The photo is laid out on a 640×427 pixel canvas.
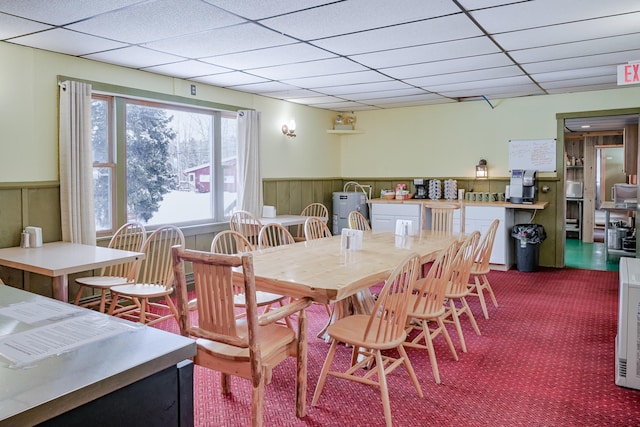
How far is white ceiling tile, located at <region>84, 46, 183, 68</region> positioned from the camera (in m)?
4.00

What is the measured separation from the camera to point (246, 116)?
579cm

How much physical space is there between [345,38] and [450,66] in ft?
4.76

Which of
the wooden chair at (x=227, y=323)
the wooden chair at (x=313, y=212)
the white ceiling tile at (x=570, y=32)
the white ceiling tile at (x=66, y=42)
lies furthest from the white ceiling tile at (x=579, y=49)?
the white ceiling tile at (x=66, y=42)

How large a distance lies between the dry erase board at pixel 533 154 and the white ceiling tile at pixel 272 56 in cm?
348

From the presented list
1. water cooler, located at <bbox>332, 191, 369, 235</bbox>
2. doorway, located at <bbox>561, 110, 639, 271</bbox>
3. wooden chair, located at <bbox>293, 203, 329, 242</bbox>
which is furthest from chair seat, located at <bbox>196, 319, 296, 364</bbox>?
doorway, located at <bbox>561, 110, 639, 271</bbox>

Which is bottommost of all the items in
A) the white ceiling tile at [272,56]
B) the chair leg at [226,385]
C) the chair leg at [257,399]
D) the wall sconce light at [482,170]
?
the chair leg at [226,385]

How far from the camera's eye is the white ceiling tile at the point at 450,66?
439 cm

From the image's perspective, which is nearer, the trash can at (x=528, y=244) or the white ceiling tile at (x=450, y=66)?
the white ceiling tile at (x=450, y=66)

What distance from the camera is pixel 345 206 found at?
7.24 meters

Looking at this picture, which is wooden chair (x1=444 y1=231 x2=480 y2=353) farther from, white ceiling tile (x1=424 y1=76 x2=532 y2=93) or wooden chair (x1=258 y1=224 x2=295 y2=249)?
white ceiling tile (x1=424 y1=76 x2=532 y2=93)

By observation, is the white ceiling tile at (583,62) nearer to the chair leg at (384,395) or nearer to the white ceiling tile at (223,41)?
the white ceiling tile at (223,41)

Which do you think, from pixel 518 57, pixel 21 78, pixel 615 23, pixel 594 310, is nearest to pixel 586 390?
pixel 594 310

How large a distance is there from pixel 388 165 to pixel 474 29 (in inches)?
163

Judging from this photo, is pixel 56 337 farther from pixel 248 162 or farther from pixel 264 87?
pixel 264 87
